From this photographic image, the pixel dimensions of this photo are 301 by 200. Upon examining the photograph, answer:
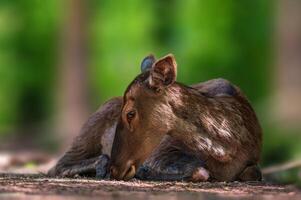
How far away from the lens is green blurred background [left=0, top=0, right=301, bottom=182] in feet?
79.9

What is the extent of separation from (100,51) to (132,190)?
2335 centimetres

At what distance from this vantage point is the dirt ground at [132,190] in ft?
25.7

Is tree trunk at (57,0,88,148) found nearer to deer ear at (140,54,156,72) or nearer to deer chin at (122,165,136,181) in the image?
deer ear at (140,54,156,72)

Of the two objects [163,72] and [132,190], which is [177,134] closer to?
[163,72]

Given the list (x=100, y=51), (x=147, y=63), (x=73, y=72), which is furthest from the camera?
(x=100, y=51)

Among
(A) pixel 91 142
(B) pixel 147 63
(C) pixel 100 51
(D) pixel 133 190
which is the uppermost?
(C) pixel 100 51

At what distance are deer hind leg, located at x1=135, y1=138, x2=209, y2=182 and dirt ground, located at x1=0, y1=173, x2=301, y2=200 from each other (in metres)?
0.22

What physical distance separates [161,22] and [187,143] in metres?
22.8

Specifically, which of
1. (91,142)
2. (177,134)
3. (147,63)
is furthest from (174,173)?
(91,142)

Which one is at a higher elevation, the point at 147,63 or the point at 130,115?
the point at 147,63

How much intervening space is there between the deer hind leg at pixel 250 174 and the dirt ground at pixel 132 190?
0.51 metres

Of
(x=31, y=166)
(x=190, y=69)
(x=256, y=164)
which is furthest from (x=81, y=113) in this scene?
(x=256, y=164)

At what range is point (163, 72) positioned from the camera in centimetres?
976

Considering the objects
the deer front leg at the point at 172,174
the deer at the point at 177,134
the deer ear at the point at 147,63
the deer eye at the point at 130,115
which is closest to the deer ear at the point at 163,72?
the deer at the point at 177,134
